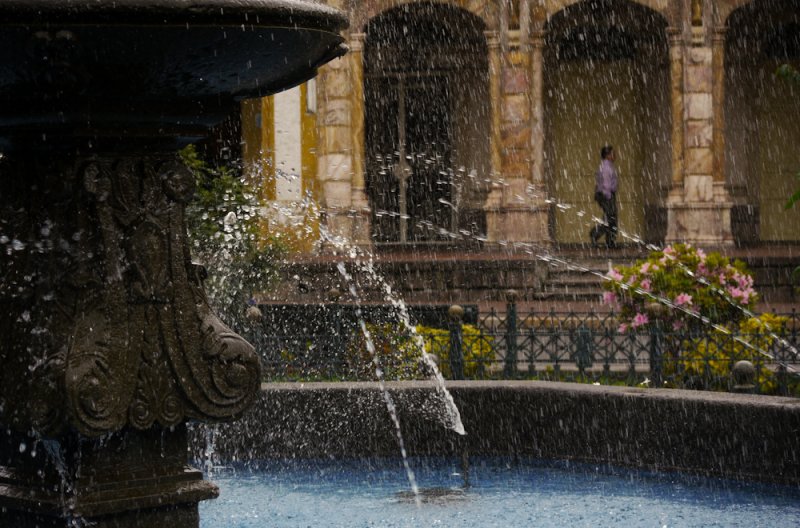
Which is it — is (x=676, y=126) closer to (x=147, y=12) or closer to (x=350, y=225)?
(x=350, y=225)

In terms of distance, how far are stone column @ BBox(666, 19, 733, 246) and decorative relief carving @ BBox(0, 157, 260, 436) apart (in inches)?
656

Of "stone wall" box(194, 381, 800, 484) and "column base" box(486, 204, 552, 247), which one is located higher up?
"column base" box(486, 204, 552, 247)

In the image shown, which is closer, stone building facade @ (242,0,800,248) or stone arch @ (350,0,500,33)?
stone arch @ (350,0,500,33)

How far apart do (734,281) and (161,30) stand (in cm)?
706

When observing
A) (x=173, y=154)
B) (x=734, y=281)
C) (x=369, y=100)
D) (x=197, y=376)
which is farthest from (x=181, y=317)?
(x=369, y=100)

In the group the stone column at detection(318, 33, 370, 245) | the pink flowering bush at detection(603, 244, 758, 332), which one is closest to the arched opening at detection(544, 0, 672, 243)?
the stone column at detection(318, 33, 370, 245)

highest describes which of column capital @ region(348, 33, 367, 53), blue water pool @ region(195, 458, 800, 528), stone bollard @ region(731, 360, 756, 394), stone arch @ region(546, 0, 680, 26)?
stone arch @ region(546, 0, 680, 26)

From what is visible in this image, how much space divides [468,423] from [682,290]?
2.84 m

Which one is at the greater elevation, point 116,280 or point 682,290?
point 116,280

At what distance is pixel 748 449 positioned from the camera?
6977 mm

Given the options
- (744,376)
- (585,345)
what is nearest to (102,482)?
(744,376)

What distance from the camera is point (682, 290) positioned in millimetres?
10312

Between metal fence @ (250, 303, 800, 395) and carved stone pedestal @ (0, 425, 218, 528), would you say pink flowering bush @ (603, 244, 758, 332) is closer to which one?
metal fence @ (250, 303, 800, 395)

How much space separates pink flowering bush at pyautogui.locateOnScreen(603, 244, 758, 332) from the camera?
1019 centimetres
